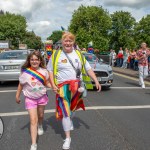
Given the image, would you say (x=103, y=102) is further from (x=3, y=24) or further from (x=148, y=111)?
(x=3, y=24)

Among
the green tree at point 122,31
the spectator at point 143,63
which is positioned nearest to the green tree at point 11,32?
the green tree at point 122,31

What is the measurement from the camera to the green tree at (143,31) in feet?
283

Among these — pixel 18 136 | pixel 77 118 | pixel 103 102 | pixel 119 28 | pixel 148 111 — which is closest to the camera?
pixel 18 136

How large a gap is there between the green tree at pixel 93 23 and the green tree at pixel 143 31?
16.4m

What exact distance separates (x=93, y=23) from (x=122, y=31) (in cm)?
1512

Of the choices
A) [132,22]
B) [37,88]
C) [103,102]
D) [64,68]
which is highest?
[132,22]

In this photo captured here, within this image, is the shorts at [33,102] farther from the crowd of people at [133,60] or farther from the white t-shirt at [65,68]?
the crowd of people at [133,60]

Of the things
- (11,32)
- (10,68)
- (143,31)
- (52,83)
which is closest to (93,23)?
(11,32)

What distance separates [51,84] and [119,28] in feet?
272

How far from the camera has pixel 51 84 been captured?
→ 5.16 meters

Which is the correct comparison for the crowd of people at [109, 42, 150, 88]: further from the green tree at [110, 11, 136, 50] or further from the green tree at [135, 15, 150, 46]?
the green tree at [135, 15, 150, 46]

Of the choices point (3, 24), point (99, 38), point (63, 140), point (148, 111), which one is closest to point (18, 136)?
point (63, 140)

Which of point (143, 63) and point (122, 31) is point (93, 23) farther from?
point (143, 63)

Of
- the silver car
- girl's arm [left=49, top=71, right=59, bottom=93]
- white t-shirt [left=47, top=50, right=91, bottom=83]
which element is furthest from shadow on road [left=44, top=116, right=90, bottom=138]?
the silver car
